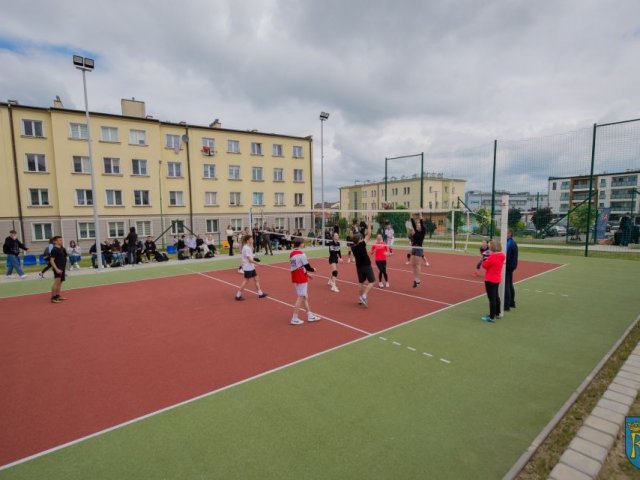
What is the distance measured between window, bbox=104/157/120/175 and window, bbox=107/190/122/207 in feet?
5.82

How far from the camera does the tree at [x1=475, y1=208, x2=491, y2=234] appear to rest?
24703 millimetres

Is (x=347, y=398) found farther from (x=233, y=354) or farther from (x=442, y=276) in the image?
(x=442, y=276)

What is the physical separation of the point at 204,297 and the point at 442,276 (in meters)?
9.37

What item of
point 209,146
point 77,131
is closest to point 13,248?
point 77,131

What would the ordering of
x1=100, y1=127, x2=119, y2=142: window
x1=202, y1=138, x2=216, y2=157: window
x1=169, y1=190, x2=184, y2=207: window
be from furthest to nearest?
x1=202, y1=138, x2=216, y2=157: window < x1=169, y1=190, x2=184, y2=207: window < x1=100, y1=127, x2=119, y2=142: window

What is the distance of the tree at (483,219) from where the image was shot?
24.7 m

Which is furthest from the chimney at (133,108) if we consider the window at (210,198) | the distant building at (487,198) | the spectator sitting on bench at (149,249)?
the distant building at (487,198)

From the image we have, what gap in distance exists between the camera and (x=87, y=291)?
12.3 m

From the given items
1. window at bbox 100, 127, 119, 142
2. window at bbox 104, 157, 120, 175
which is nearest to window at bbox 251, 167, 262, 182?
window at bbox 104, 157, 120, 175

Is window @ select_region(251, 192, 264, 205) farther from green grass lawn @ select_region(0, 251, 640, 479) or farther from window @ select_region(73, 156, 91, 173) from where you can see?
green grass lawn @ select_region(0, 251, 640, 479)

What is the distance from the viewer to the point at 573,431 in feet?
13.0

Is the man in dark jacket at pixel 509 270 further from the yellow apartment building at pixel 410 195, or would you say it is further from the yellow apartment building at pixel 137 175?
the yellow apartment building at pixel 137 175

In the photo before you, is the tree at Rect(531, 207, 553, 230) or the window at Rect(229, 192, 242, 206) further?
the window at Rect(229, 192, 242, 206)

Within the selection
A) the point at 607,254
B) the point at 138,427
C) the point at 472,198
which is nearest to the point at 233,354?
the point at 138,427
